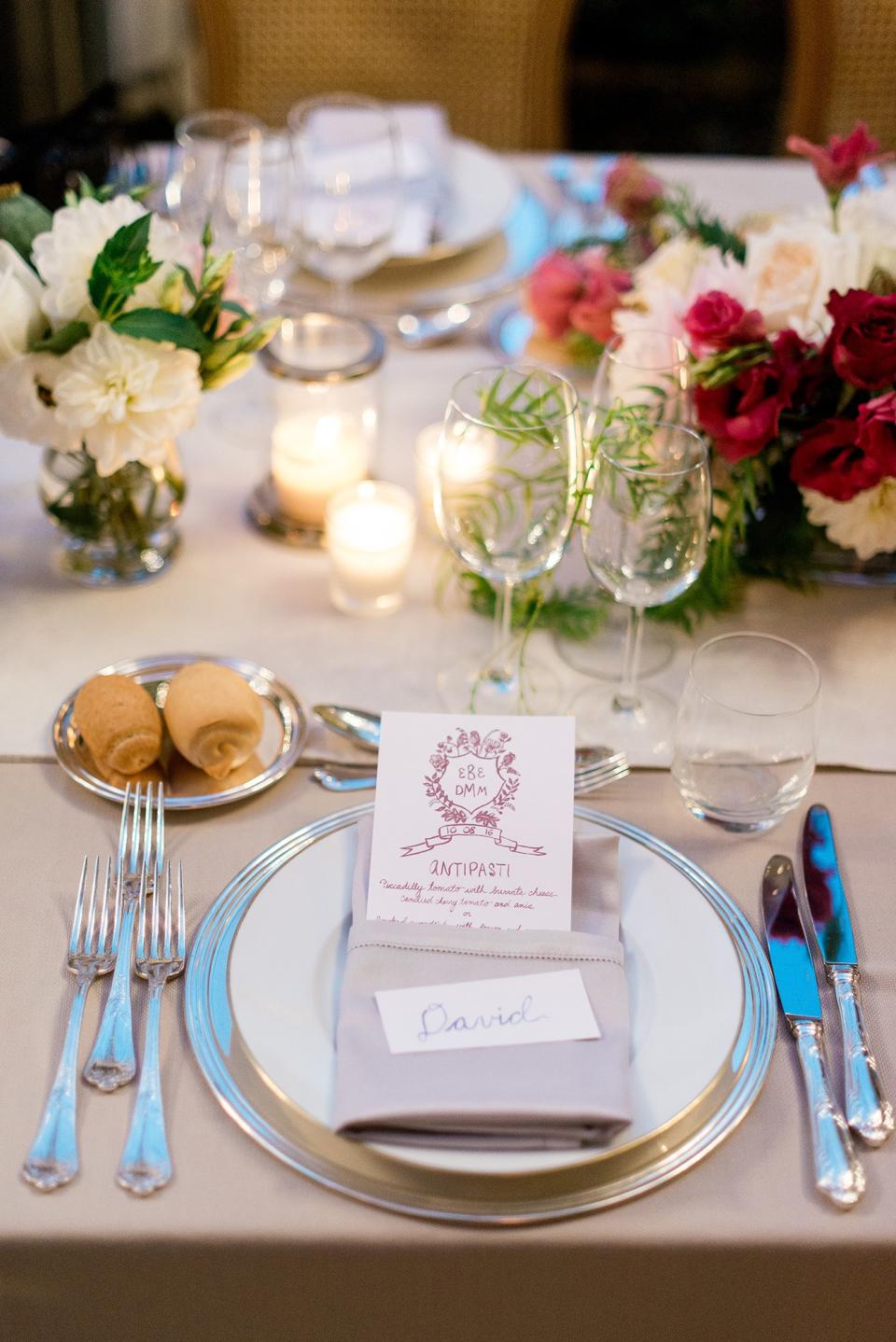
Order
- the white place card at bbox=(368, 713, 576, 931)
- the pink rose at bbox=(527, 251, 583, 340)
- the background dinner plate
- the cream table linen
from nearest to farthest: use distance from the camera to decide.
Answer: the cream table linen < the white place card at bbox=(368, 713, 576, 931) < the pink rose at bbox=(527, 251, 583, 340) < the background dinner plate

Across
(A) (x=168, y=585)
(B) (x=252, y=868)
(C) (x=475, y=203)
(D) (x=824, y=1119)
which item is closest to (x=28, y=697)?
(A) (x=168, y=585)

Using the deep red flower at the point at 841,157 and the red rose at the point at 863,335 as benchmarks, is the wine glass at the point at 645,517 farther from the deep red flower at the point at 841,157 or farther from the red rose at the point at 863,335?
the deep red flower at the point at 841,157

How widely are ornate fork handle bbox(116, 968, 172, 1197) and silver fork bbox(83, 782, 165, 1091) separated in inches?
0.5

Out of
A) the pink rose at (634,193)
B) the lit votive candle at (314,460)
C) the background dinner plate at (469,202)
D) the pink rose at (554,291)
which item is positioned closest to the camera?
the lit votive candle at (314,460)

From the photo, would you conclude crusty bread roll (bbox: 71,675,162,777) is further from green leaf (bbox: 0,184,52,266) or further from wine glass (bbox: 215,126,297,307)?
wine glass (bbox: 215,126,297,307)

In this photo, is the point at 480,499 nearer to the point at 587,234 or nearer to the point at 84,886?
the point at 84,886

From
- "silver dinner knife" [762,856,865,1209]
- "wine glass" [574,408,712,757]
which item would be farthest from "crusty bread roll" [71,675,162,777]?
"silver dinner knife" [762,856,865,1209]

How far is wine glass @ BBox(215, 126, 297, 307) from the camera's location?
131cm

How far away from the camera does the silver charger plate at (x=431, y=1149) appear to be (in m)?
0.67

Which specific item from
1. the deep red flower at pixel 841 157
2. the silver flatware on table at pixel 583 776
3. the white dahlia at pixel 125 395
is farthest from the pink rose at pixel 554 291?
the silver flatware on table at pixel 583 776

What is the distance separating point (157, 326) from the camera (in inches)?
39.0

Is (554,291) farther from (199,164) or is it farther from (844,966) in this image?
(844,966)

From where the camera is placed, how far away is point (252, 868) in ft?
2.85

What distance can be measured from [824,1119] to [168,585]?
745mm
